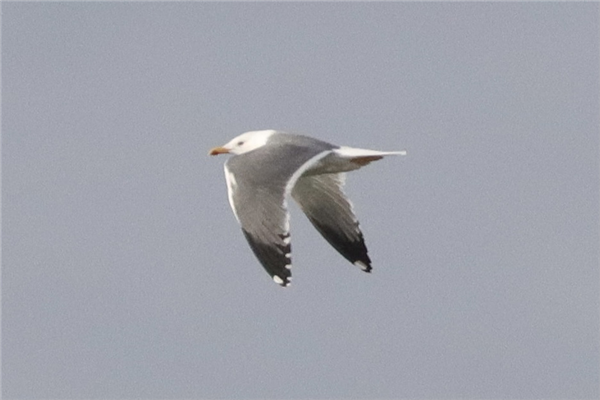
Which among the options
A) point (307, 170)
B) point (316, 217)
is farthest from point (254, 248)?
point (316, 217)

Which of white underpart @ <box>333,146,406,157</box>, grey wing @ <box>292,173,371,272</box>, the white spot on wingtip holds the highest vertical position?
white underpart @ <box>333,146,406,157</box>

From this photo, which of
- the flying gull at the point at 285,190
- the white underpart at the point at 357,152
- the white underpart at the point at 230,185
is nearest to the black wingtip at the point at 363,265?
the flying gull at the point at 285,190

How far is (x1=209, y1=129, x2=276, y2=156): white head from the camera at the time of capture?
1039 cm

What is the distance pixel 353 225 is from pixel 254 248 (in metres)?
1.66

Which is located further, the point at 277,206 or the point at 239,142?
the point at 239,142

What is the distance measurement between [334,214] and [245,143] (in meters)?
0.67

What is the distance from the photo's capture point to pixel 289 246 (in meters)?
9.18

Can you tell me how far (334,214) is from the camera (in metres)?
10.8

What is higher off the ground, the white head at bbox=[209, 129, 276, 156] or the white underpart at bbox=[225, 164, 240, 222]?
the white head at bbox=[209, 129, 276, 156]

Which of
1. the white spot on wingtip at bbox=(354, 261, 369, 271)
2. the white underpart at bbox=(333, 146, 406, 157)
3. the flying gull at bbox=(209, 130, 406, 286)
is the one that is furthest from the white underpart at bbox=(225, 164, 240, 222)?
the white spot on wingtip at bbox=(354, 261, 369, 271)

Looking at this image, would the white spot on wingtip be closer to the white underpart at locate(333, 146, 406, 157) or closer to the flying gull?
the flying gull

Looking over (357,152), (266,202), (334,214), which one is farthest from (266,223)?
(334,214)

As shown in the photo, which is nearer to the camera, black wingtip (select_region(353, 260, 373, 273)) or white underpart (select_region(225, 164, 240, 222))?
white underpart (select_region(225, 164, 240, 222))

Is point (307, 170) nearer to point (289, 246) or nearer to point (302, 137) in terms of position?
point (302, 137)
